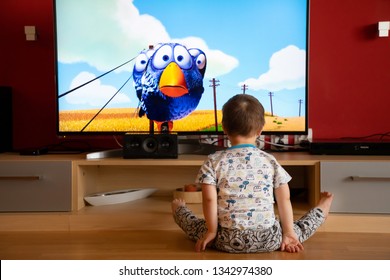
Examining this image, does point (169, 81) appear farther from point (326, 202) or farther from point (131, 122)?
point (326, 202)

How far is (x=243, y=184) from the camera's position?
171cm

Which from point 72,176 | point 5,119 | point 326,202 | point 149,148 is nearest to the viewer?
point 326,202

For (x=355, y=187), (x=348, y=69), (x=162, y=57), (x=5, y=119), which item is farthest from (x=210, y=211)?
(x=5, y=119)

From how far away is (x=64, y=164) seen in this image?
2162 mm

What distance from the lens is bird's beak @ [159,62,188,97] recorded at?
2381 mm

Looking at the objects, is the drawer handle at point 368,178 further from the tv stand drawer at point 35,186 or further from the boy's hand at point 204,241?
the tv stand drawer at point 35,186

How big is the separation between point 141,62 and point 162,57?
11 centimetres

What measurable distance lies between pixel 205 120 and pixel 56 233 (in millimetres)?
903

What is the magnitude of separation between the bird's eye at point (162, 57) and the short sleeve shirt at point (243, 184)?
2.70 feet

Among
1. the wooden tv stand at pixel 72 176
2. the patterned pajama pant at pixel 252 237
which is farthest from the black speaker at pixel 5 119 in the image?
the patterned pajama pant at pixel 252 237

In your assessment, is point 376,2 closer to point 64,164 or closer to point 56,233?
point 64,164

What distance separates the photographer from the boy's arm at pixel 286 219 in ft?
5.84

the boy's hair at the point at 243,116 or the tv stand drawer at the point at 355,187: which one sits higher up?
the boy's hair at the point at 243,116
